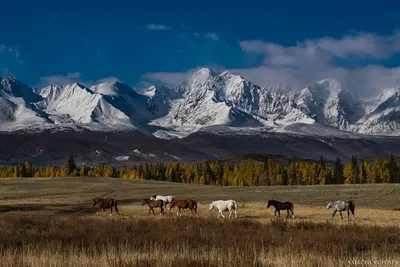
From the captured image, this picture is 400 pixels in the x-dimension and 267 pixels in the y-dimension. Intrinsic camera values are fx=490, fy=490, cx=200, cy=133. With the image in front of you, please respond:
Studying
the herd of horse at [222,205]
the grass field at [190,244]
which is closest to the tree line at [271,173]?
the herd of horse at [222,205]

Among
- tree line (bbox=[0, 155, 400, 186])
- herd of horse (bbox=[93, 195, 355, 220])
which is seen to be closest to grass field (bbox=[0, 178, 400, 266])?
herd of horse (bbox=[93, 195, 355, 220])

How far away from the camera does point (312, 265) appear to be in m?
14.0

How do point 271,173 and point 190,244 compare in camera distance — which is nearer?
point 190,244

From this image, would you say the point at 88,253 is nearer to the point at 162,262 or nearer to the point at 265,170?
the point at 162,262

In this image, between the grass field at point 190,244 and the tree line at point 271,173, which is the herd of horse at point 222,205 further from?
the tree line at point 271,173

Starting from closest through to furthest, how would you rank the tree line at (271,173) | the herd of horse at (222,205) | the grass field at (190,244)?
the grass field at (190,244), the herd of horse at (222,205), the tree line at (271,173)

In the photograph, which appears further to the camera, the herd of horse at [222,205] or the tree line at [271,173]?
the tree line at [271,173]

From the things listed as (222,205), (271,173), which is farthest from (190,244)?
(271,173)

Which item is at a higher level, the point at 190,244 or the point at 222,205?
the point at 222,205

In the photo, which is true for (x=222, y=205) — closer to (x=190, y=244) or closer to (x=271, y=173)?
(x=190, y=244)

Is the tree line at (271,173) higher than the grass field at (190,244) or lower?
higher

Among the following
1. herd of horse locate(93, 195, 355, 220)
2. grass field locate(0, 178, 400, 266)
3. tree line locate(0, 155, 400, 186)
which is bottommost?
grass field locate(0, 178, 400, 266)

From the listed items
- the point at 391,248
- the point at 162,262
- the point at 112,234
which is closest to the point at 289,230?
the point at 391,248

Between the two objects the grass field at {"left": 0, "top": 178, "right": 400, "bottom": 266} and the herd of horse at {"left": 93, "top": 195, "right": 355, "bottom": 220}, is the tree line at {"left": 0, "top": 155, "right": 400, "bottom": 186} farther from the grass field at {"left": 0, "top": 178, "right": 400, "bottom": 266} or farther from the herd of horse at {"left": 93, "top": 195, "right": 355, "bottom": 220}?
the grass field at {"left": 0, "top": 178, "right": 400, "bottom": 266}
